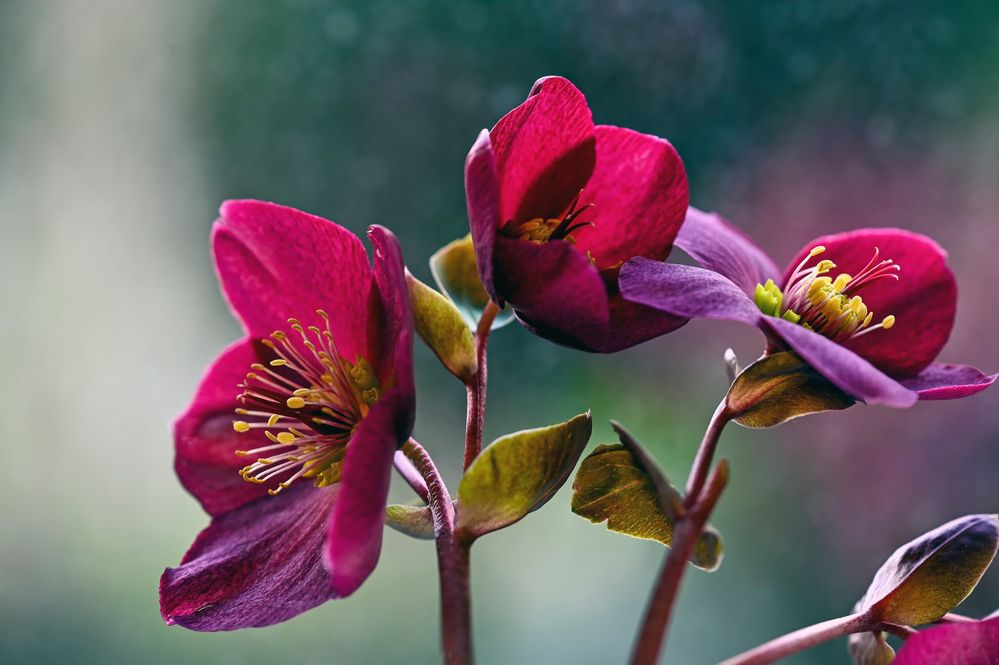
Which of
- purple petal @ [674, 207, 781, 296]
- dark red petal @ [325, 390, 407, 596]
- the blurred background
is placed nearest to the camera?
dark red petal @ [325, 390, 407, 596]

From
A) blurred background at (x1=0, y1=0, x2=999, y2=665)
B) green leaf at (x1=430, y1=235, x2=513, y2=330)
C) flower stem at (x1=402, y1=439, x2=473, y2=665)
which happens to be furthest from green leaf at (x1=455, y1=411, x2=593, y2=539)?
blurred background at (x1=0, y1=0, x2=999, y2=665)

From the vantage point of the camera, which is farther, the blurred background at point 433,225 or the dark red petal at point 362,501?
the blurred background at point 433,225

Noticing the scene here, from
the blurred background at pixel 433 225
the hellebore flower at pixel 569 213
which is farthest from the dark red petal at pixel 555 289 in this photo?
the blurred background at pixel 433 225

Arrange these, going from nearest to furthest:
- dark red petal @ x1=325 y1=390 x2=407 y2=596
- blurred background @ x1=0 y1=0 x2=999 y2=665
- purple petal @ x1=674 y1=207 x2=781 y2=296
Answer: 1. dark red petal @ x1=325 y1=390 x2=407 y2=596
2. purple petal @ x1=674 y1=207 x2=781 y2=296
3. blurred background @ x1=0 y1=0 x2=999 y2=665

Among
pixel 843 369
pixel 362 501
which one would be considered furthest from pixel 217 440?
pixel 843 369

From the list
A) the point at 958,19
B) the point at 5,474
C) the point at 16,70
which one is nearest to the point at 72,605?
the point at 5,474

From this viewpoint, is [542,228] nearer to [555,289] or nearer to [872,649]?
[555,289]

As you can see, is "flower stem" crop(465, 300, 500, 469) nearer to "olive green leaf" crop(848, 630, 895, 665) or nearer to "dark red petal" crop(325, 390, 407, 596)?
"dark red petal" crop(325, 390, 407, 596)

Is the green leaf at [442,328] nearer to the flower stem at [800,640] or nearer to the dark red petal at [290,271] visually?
the dark red petal at [290,271]
